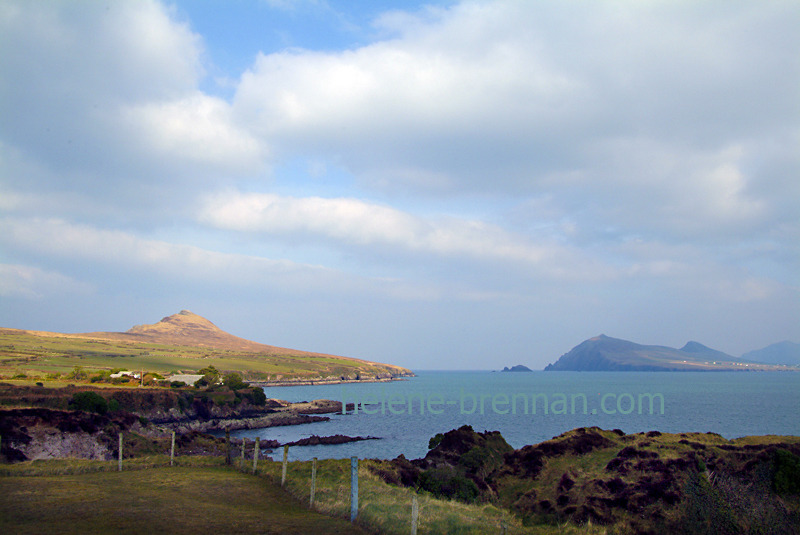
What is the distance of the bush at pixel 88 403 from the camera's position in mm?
65375

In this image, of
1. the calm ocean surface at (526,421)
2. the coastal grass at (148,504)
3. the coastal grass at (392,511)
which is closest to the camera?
the coastal grass at (148,504)

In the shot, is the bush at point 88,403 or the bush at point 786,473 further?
the bush at point 88,403

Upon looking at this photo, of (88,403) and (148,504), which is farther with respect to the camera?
(88,403)

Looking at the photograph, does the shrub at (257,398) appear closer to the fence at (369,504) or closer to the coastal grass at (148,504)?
the fence at (369,504)

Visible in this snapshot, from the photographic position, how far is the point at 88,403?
66000mm

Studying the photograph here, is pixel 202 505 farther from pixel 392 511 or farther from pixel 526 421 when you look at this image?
pixel 526 421

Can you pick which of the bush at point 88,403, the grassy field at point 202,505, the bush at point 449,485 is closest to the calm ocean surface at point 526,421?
the bush at point 88,403

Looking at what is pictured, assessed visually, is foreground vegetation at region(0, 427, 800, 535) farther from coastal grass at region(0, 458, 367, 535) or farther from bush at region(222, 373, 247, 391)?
bush at region(222, 373, 247, 391)

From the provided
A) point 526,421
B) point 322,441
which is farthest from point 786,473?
point 526,421

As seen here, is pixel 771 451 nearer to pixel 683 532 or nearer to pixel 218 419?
pixel 683 532

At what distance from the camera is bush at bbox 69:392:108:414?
6538cm

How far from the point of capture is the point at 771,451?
24.4 meters

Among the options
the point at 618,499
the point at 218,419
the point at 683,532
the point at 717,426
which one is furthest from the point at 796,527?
the point at 218,419

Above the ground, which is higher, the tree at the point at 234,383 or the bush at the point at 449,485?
the bush at the point at 449,485
